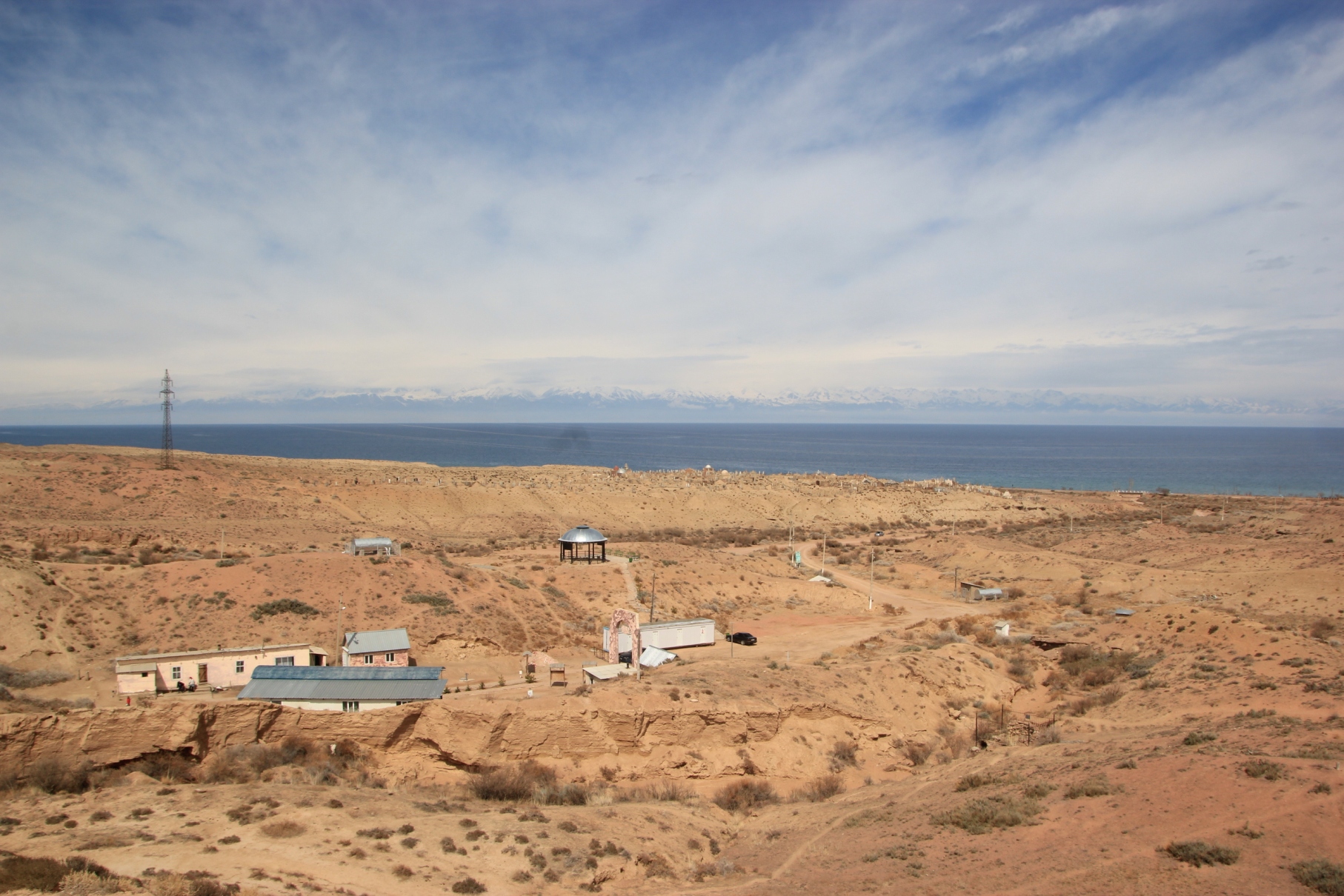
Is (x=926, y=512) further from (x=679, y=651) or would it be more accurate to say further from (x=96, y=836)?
(x=96, y=836)

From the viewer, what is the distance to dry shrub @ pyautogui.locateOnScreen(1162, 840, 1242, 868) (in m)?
13.0

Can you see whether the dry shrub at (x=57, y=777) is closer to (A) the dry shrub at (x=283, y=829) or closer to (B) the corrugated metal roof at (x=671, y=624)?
(A) the dry shrub at (x=283, y=829)

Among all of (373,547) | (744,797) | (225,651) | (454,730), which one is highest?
(373,547)

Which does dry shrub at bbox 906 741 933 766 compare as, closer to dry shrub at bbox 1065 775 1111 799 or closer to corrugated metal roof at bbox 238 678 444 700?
dry shrub at bbox 1065 775 1111 799

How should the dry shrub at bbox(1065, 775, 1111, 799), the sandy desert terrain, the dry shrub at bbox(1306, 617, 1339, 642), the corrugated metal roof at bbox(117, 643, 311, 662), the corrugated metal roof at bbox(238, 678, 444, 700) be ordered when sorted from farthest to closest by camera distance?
the dry shrub at bbox(1306, 617, 1339, 642) → the corrugated metal roof at bbox(117, 643, 311, 662) → the corrugated metal roof at bbox(238, 678, 444, 700) → the dry shrub at bbox(1065, 775, 1111, 799) → the sandy desert terrain

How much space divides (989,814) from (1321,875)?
5.77m

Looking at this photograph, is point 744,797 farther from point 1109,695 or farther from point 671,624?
point 1109,695

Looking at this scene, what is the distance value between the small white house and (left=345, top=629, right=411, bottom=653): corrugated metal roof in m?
1.41

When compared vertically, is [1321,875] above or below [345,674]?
above

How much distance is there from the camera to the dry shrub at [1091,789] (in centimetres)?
1625

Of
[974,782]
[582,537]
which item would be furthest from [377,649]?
[974,782]

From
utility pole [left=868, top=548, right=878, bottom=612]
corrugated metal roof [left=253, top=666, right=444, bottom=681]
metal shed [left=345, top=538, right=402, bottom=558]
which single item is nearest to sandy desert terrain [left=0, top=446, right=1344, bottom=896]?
utility pole [left=868, top=548, right=878, bottom=612]

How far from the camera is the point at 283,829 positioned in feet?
48.9

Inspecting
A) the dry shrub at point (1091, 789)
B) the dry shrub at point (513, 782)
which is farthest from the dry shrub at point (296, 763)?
the dry shrub at point (1091, 789)
